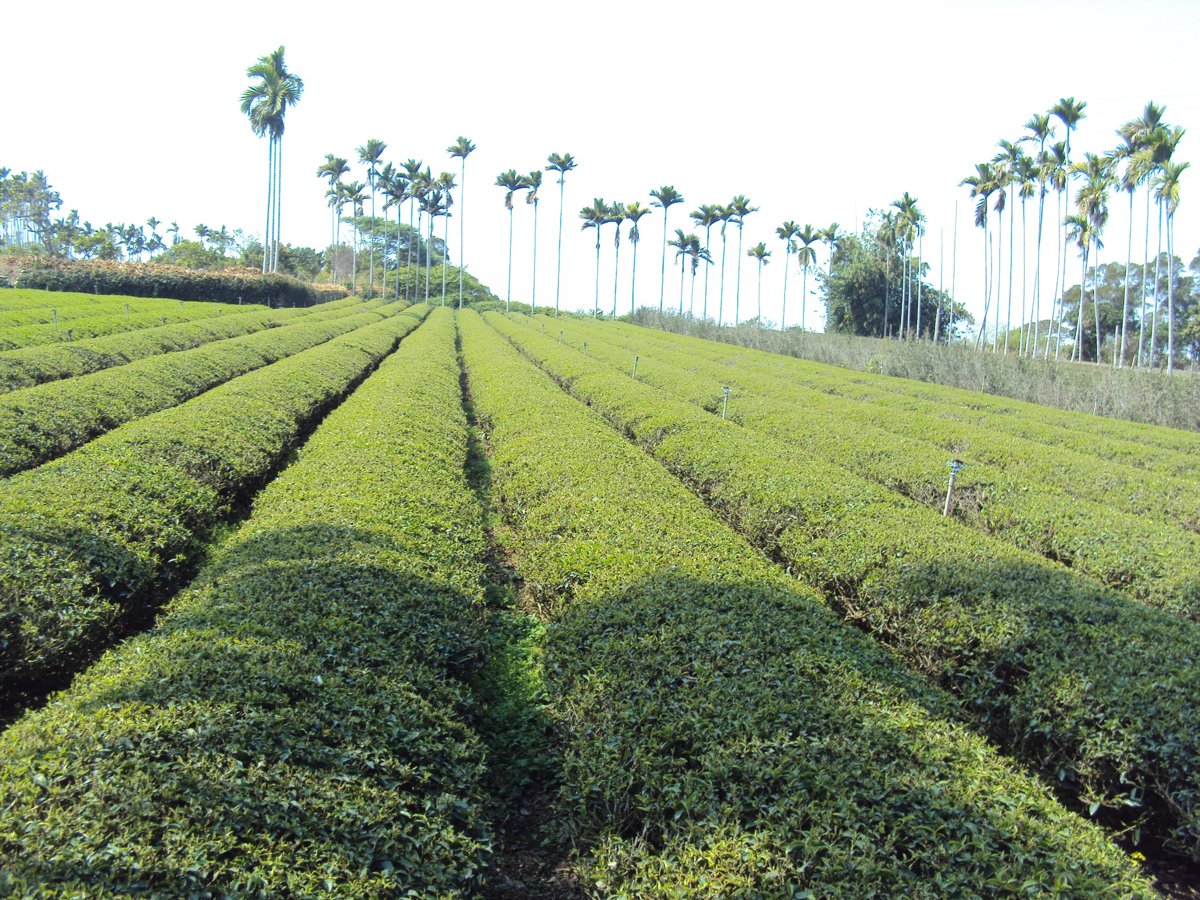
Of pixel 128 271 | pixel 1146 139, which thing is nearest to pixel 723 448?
pixel 1146 139

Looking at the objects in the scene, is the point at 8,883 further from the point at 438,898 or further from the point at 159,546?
the point at 159,546

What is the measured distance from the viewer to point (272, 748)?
3.16 meters

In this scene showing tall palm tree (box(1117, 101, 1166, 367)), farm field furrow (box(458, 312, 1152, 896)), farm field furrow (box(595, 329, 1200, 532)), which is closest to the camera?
farm field furrow (box(458, 312, 1152, 896))

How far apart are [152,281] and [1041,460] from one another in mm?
44709

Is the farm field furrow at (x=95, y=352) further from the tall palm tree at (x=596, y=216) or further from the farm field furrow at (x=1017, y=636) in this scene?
the tall palm tree at (x=596, y=216)

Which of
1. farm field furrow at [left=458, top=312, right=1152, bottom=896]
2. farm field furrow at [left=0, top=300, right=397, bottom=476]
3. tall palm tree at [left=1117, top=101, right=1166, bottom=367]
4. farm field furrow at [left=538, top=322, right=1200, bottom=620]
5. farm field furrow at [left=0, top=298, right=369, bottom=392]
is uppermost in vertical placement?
tall palm tree at [left=1117, top=101, right=1166, bottom=367]

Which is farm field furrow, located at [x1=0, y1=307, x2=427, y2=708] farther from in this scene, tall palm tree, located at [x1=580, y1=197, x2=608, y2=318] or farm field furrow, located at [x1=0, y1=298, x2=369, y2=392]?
tall palm tree, located at [x1=580, y1=197, x2=608, y2=318]

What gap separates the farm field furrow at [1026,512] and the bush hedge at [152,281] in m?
38.8

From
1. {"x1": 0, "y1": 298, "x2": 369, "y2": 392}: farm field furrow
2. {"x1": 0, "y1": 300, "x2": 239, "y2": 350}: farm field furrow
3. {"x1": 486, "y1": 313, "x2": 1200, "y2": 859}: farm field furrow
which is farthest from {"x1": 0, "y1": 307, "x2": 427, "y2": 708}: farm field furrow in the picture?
{"x1": 0, "y1": 300, "x2": 239, "y2": 350}: farm field furrow

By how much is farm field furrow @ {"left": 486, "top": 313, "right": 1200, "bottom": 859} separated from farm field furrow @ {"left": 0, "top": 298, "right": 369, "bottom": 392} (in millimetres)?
13721

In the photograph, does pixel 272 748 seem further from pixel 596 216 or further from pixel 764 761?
pixel 596 216

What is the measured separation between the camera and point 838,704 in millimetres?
4055

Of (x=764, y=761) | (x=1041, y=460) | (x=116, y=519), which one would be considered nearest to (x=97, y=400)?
(x=116, y=519)

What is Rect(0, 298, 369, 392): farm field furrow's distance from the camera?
14.6 metres
